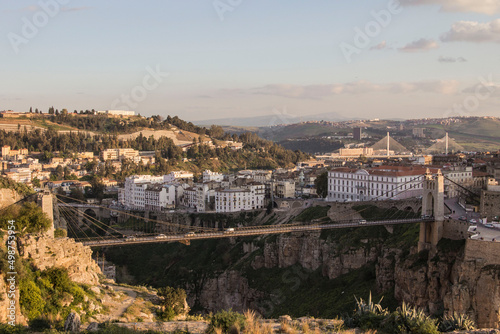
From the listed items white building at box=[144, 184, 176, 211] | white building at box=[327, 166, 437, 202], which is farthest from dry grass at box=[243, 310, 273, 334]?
white building at box=[144, 184, 176, 211]

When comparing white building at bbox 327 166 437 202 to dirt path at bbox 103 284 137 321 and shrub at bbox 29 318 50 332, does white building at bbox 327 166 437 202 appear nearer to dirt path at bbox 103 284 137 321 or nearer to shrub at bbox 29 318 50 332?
dirt path at bbox 103 284 137 321

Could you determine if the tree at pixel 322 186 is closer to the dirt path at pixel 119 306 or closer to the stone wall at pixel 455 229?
the stone wall at pixel 455 229

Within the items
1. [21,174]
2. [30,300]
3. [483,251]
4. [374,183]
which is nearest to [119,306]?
[30,300]

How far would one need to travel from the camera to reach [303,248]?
28.0 meters

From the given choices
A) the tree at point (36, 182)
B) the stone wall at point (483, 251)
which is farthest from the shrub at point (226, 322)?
the tree at point (36, 182)

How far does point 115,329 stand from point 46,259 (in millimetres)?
6642

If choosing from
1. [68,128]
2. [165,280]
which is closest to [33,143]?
[68,128]

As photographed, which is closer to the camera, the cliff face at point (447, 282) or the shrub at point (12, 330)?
the shrub at point (12, 330)

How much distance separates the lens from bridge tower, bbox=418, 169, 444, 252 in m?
20.6

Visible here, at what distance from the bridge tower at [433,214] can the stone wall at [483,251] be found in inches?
99.5

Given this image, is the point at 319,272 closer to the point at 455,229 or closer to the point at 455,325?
the point at 455,229

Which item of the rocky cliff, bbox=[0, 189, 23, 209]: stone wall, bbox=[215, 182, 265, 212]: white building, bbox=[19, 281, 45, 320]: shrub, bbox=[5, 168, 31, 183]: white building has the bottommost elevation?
the rocky cliff

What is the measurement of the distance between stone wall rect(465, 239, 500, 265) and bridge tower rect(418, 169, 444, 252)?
2528 millimetres

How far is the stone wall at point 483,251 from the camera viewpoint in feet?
55.1
